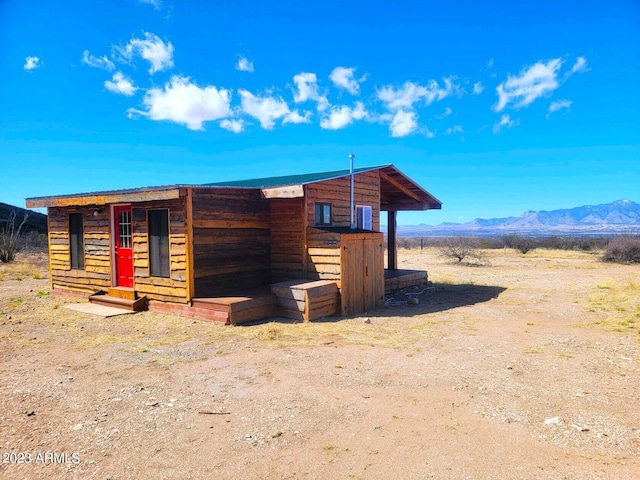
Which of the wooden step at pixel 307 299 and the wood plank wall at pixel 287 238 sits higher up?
the wood plank wall at pixel 287 238

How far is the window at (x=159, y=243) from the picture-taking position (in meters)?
10.1

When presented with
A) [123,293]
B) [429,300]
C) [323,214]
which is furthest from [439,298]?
[123,293]

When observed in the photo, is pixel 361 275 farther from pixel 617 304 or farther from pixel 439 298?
pixel 617 304

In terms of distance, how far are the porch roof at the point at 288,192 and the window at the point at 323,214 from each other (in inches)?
29.0

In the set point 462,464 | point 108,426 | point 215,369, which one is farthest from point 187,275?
point 462,464

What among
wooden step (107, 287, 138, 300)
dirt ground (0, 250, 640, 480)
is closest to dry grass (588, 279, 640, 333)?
dirt ground (0, 250, 640, 480)

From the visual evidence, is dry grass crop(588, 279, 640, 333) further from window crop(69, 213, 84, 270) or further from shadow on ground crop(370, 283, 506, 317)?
window crop(69, 213, 84, 270)

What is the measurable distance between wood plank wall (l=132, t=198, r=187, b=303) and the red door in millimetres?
716

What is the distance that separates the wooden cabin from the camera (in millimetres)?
9555

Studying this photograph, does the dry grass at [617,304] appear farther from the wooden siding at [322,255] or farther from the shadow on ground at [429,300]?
the wooden siding at [322,255]

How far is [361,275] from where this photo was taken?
10.5 m

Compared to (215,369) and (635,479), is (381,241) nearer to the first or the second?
(215,369)

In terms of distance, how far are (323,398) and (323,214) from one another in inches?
281

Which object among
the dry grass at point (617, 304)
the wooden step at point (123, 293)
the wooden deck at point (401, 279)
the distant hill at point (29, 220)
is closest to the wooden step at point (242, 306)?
the wooden step at point (123, 293)
